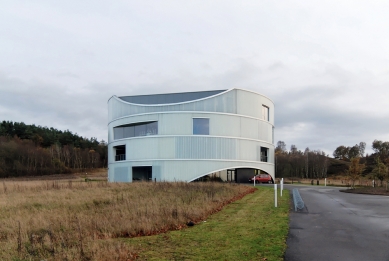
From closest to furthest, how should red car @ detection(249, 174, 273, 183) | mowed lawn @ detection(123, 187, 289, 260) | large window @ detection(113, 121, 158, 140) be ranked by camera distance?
mowed lawn @ detection(123, 187, 289, 260), large window @ detection(113, 121, 158, 140), red car @ detection(249, 174, 273, 183)

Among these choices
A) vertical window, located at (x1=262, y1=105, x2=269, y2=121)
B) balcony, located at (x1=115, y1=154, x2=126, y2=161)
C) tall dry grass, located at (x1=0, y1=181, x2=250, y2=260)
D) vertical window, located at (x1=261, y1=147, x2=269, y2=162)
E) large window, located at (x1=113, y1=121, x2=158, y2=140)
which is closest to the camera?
tall dry grass, located at (x1=0, y1=181, x2=250, y2=260)

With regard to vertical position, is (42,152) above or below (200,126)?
below

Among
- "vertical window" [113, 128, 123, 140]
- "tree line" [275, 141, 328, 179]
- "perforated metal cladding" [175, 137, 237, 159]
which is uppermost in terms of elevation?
"vertical window" [113, 128, 123, 140]

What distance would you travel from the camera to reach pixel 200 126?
127 feet

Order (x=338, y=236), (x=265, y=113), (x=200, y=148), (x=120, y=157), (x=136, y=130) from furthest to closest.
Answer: (x=265, y=113)
(x=120, y=157)
(x=136, y=130)
(x=200, y=148)
(x=338, y=236)

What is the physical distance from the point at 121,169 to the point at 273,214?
31.6 m

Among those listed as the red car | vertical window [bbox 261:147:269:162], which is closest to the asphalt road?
the red car

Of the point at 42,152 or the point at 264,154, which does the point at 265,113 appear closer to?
the point at 264,154

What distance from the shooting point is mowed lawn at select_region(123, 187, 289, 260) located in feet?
22.9

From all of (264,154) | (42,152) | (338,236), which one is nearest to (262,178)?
(264,154)

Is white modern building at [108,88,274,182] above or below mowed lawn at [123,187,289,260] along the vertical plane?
above

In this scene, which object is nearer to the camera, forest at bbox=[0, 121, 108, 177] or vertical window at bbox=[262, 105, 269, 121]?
vertical window at bbox=[262, 105, 269, 121]

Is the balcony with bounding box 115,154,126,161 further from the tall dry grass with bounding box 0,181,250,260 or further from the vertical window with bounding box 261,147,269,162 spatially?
the tall dry grass with bounding box 0,181,250,260

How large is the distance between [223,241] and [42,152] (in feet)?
288
